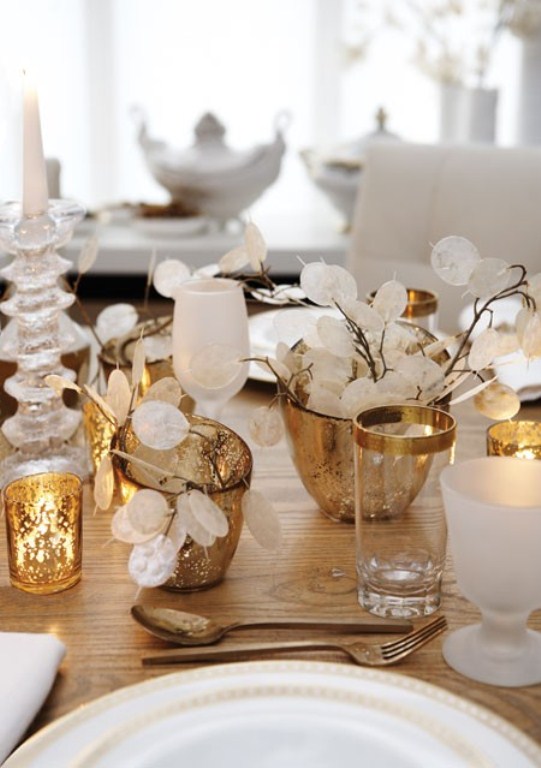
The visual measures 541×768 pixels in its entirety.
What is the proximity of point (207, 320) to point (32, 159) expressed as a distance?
21 cm

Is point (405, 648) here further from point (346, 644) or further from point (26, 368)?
point (26, 368)

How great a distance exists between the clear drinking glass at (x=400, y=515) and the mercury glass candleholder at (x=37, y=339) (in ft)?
1.13

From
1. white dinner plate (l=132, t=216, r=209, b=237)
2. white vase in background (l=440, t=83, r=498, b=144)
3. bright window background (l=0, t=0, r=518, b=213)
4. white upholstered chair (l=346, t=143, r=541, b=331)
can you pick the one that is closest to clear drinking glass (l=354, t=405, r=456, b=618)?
white upholstered chair (l=346, t=143, r=541, b=331)

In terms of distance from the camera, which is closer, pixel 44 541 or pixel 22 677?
pixel 22 677

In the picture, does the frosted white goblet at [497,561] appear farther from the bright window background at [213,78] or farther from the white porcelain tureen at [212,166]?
the bright window background at [213,78]

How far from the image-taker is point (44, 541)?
0.80m

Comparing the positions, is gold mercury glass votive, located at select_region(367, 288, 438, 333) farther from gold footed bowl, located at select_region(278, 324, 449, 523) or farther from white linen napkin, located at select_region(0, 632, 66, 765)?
white linen napkin, located at select_region(0, 632, 66, 765)

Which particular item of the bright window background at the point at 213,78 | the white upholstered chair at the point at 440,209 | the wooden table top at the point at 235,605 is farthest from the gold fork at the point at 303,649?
the bright window background at the point at 213,78

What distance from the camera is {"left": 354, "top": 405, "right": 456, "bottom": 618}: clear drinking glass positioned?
0.75 metres

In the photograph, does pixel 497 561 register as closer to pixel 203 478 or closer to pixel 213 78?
Answer: pixel 203 478

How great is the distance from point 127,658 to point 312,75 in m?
3.24

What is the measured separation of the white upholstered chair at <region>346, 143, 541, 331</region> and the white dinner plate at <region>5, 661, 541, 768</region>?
126cm

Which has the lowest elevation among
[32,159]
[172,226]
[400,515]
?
[172,226]

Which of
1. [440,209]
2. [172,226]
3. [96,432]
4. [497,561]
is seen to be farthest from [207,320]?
[172,226]
